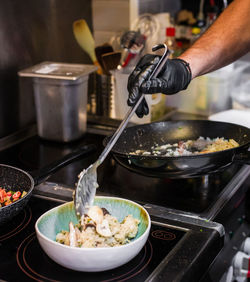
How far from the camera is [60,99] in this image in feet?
5.24

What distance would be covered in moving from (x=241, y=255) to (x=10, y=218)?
0.62m

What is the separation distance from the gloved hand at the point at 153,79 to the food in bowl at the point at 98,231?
0.28 meters

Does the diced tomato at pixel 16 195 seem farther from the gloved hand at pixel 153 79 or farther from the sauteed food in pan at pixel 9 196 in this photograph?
the gloved hand at pixel 153 79

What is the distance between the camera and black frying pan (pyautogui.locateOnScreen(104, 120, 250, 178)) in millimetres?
1128

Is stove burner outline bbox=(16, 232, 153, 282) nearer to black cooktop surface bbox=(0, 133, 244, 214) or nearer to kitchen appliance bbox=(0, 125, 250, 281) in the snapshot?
kitchen appliance bbox=(0, 125, 250, 281)

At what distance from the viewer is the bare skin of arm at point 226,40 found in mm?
1397

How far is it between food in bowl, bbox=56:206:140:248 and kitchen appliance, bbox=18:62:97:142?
70 centimetres

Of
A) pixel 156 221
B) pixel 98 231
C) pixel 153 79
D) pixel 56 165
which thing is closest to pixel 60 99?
pixel 56 165

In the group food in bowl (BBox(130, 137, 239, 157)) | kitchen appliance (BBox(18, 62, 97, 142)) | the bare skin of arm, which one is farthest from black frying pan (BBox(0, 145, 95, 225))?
the bare skin of arm

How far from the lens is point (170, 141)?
145 cm

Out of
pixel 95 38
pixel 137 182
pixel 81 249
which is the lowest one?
pixel 137 182

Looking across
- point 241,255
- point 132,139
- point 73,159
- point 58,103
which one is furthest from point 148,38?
point 241,255

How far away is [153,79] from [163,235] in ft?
1.21

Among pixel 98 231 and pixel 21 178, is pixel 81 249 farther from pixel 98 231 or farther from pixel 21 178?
pixel 21 178
